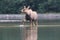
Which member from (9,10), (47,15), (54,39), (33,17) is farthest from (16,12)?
(33,17)

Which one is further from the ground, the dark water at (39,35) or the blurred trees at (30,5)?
the dark water at (39,35)

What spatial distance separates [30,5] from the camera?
33531 mm

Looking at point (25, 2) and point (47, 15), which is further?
point (25, 2)

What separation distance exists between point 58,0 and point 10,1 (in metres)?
5.30

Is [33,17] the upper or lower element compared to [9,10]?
upper

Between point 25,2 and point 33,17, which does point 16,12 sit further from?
point 33,17

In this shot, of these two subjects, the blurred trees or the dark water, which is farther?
the blurred trees

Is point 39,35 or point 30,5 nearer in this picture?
point 39,35

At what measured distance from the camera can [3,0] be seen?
34.1 metres

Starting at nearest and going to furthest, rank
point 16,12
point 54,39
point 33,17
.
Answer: point 33,17 < point 54,39 < point 16,12

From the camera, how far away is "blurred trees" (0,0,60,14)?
32744 millimetres

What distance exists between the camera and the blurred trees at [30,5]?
32744mm

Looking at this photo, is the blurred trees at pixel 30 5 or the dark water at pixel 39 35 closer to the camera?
the dark water at pixel 39 35

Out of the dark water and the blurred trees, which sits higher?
the dark water
